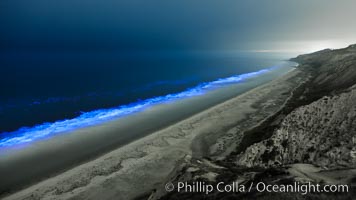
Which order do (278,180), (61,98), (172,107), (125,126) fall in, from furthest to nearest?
(61,98), (172,107), (125,126), (278,180)

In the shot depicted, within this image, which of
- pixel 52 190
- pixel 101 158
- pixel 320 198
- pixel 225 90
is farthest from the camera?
pixel 225 90

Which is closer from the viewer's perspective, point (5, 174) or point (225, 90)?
point (5, 174)

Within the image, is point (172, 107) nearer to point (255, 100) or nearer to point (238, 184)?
point (255, 100)

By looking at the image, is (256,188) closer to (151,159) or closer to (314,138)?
(314,138)

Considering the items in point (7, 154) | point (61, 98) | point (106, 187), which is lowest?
point (106, 187)

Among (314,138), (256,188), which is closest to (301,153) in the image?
(314,138)

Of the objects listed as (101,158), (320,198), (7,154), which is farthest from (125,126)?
(320,198)

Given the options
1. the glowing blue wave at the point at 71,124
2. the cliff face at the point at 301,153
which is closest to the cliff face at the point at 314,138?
the cliff face at the point at 301,153
